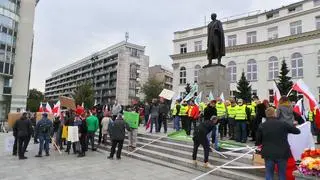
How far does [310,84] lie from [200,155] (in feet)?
108

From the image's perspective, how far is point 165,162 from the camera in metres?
11.1

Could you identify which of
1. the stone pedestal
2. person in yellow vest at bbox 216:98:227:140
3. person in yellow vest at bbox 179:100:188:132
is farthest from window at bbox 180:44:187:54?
person in yellow vest at bbox 216:98:227:140

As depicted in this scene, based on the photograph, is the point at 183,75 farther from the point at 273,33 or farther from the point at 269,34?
the point at 273,33

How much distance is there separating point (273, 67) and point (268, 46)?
305cm

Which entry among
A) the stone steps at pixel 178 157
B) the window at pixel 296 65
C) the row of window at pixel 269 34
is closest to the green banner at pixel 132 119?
the stone steps at pixel 178 157

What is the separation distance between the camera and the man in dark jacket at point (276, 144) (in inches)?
242

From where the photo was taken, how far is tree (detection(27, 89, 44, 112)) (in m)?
70.4

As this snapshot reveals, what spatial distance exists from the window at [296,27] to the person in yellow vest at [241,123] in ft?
107

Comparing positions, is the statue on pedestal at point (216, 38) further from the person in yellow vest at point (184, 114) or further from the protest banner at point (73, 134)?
the protest banner at point (73, 134)

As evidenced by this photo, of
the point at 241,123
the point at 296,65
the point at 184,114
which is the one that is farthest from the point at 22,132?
the point at 296,65

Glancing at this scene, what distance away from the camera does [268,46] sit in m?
43.2

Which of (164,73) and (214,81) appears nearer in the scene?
(214,81)

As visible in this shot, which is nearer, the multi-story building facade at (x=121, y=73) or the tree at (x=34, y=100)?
the tree at (x=34, y=100)

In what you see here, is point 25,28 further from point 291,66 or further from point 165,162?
point 165,162
